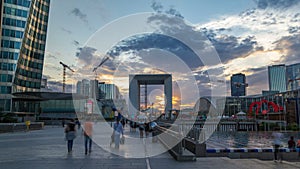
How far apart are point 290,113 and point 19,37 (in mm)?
60457

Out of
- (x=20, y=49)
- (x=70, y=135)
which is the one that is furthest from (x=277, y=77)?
(x=70, y=135)

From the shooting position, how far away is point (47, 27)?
88875 mm

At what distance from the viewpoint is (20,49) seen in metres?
71.5

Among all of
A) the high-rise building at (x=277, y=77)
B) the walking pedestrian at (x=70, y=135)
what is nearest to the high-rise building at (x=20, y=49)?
the walking pedestrian at (x=70, y=135)

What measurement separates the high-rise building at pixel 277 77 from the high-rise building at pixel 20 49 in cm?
14063

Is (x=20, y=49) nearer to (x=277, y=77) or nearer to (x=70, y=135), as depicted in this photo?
(x=70, y=135)

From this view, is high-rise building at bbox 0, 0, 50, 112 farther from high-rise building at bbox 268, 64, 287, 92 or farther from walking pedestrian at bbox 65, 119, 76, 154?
high-rise building at bbox 268, 64, 287, 92

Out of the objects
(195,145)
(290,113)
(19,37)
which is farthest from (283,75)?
(195,145)

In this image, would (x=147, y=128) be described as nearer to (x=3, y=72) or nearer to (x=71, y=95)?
(x=71, y=95)

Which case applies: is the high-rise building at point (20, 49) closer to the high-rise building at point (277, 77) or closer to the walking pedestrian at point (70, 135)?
the walking pedestrian at point (70, 135)

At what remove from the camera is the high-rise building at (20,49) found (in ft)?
226

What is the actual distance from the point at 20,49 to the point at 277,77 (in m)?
152

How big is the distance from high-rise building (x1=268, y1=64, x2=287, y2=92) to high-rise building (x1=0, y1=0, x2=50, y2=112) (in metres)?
141

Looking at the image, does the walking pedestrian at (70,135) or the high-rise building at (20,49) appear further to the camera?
the high-rise building at (20,49)
